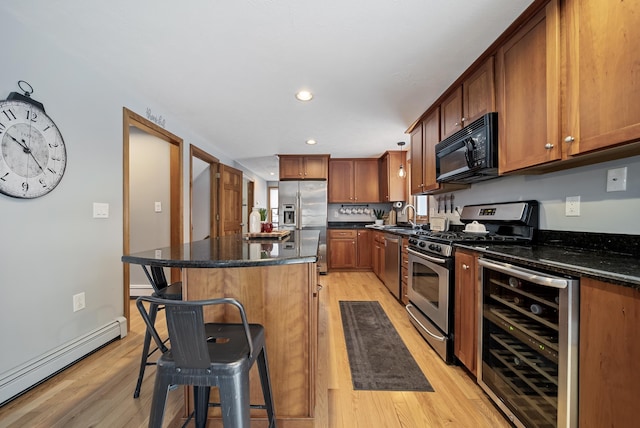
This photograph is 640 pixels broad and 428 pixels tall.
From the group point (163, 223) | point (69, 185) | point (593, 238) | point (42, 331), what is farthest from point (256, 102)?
point (593, 238)

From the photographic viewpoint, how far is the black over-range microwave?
1869mm

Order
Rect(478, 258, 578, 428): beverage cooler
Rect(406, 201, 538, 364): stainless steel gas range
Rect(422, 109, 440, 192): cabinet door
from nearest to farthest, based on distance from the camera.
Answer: Rect(478, 258, 578, 428): beverage cooler → Rect(406, 201, 538, 364): stainless steel gas range → Rect(422, 109, 440, 192): cabinet door

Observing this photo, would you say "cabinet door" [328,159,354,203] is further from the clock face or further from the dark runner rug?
the clock face

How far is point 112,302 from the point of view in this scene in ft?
7.42

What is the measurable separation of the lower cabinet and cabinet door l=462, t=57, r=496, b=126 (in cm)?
305

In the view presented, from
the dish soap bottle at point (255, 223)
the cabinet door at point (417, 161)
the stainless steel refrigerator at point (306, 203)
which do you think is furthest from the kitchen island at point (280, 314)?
the stainless steel refrigerator at point (306, 203)

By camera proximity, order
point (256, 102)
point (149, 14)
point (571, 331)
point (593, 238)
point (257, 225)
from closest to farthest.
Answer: point (571, 331) → point (593, 238) → point (149, 14) → point (257, 225) → point (256, 102)

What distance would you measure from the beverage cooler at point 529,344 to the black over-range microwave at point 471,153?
0.83m

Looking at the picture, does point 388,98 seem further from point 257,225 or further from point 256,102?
point 257,225

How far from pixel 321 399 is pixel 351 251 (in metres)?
3.52

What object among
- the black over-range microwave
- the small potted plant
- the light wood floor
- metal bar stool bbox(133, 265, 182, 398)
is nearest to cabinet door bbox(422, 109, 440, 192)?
the black over-range microwave

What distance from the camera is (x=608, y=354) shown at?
0.87 meters

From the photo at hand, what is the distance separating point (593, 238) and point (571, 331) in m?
0.81

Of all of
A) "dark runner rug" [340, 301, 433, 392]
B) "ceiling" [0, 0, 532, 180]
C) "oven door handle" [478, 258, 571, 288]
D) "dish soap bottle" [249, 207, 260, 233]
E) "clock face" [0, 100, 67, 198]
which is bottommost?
"dark runner rug" [340, 301, 433, 392]
